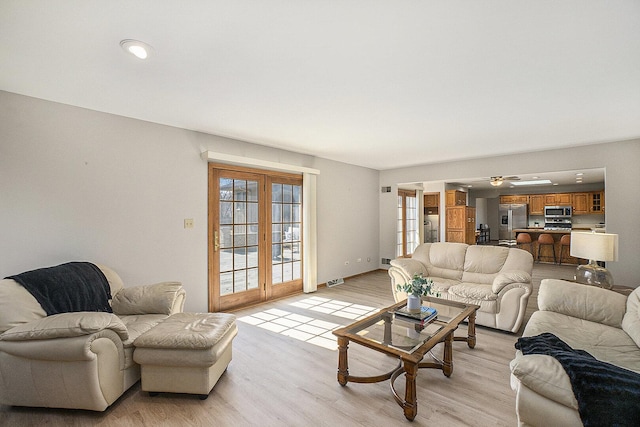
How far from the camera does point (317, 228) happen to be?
5.46 m

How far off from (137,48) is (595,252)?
447 centimetres

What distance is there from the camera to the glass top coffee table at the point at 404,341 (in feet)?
6.38

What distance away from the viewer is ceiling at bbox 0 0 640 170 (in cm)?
157

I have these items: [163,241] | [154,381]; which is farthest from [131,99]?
[154,381]

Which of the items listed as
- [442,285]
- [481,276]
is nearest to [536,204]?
[481,276]

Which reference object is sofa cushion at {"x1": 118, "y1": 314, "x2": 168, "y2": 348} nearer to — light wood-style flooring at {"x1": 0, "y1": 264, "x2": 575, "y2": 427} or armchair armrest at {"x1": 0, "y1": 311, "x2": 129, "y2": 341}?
armchair armrest at {"x1": 0, "y1": 311, "x2": 129, "y2": 341}

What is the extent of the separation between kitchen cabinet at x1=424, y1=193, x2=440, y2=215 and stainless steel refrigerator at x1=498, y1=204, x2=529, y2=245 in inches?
113

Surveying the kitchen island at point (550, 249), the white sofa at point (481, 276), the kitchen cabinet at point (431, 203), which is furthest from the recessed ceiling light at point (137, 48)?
the kitchen island at point (550, 249)

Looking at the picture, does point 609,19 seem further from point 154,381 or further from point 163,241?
point 163,241

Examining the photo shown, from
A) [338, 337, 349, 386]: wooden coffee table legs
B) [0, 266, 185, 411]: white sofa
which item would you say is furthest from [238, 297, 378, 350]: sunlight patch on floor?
[0, 266, 185, 411]: white sofa

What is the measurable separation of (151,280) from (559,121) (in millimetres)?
5232

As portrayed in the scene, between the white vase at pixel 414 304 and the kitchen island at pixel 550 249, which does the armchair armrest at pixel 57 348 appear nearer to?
the white vase at pixel 414 304

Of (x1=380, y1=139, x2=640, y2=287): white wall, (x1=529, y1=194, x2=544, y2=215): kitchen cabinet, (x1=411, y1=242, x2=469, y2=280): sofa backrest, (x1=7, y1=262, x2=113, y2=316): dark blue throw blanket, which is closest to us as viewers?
(x1=7, y1=262, x2=113, y2=316): dark blue throw blanket

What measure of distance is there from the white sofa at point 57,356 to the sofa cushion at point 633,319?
379 cm
